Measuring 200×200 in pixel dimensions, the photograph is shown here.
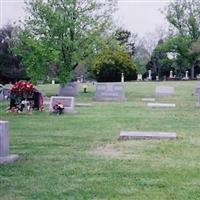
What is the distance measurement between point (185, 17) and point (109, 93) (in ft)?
147

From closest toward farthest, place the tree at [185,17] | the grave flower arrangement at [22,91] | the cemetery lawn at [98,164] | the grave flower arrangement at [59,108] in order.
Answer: the cemetery lawn at [98,164]
the grave flower arrangement at [59,108]
the grave flower arrangement at [22,91]
the tree at [185,17]

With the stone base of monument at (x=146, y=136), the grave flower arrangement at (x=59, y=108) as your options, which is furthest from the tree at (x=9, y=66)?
the stone base of monument at (x=146, y=136)

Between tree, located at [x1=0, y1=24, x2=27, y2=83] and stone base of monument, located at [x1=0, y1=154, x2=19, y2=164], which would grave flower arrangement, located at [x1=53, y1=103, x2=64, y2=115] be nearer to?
stone base of monument, located at [x1=0, y1=154, x2=19, y2=164]

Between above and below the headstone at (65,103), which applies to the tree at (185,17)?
above

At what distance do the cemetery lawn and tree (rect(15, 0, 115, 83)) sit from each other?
48.6 feet

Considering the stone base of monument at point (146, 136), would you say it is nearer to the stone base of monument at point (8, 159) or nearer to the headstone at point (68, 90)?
the stone base of monument at point (8, 159)

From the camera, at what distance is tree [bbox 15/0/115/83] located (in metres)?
29.6

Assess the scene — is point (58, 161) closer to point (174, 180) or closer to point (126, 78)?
point (174, 180)

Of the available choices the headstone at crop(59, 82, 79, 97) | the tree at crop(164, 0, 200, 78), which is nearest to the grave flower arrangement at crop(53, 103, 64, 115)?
the headstone at crop(59, 82, 79, 97)

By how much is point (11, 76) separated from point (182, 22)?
1302 inches

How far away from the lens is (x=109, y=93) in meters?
27.3

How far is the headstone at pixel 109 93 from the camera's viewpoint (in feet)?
88.9

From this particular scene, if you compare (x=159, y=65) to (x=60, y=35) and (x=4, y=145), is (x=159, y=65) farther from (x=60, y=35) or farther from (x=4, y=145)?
(x=4, y=145)

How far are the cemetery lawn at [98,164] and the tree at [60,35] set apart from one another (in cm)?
1482
